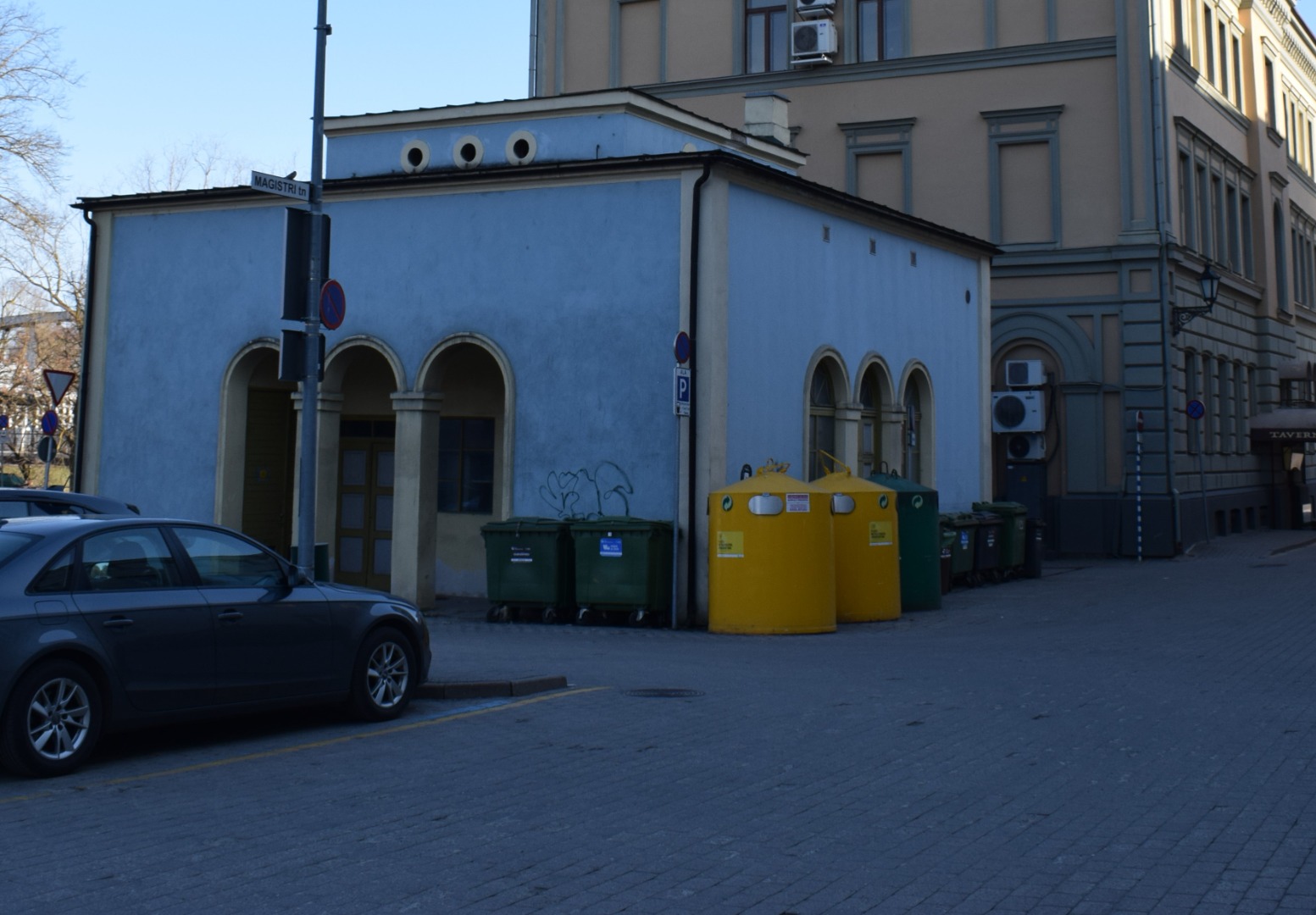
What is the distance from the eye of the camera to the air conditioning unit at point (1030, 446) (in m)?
30.5

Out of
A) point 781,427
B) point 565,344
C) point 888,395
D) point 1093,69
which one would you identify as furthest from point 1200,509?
point 565,344

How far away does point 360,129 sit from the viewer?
69.6ft

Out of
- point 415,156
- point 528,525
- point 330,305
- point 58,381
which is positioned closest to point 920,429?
point 528,525

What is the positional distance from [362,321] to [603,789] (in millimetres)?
12690

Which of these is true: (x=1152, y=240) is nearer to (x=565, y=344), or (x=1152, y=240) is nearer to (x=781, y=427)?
(x=781, y=427)

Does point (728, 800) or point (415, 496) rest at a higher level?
point (415, 496)

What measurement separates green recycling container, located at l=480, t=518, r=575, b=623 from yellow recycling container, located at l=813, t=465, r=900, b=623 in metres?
3.25

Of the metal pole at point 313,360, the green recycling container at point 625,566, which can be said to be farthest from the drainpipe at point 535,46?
the metal pole at point 313,360

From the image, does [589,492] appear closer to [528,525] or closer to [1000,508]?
[528,525]

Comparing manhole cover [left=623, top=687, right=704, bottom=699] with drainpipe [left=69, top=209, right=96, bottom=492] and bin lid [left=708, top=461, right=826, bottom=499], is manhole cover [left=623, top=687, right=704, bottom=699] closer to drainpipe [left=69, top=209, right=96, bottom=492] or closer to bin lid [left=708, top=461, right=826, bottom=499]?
bin lid [left=708, top=461, right=826, bottom=499]

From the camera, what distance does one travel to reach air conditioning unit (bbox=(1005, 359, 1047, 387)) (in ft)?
99.5

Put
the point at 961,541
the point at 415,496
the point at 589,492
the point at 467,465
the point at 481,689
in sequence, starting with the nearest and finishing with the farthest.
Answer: the point at 481,689 → the point at 589,492 → the point at 415,496 → the point at 467,465 → the point at 961,541

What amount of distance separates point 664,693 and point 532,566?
5.98 meters

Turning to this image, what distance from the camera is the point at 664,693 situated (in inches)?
441
